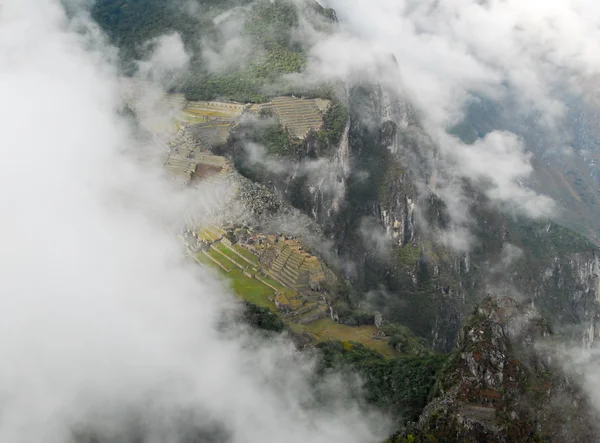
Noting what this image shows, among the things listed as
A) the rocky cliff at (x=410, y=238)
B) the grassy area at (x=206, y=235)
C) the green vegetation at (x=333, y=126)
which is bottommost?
the rocky cliff at (x=410, y=238)

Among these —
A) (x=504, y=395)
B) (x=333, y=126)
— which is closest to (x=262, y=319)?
(x=504, y=395)

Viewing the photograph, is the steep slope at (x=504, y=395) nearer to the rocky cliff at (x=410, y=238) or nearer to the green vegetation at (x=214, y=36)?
the rocky cliff at (x=410, y=238)

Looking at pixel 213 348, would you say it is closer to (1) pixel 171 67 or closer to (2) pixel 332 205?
(2) pixel 332 205

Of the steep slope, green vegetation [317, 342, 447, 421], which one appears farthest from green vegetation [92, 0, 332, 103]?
the steep slope

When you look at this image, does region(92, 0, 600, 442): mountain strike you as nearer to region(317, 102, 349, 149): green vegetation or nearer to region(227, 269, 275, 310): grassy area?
region(317, 102, 349, 149): green vegetation

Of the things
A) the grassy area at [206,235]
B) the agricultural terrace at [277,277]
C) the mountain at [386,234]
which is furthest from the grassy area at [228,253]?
the grassy area at [206,235]

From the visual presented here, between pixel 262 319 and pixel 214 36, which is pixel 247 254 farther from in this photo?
pixel 214 36
